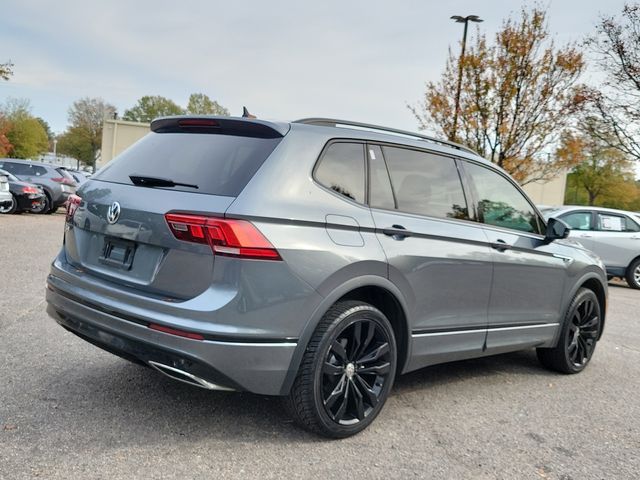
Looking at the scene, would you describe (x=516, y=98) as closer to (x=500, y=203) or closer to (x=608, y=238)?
(x=608, y=238)

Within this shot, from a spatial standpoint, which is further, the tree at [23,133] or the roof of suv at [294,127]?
the tree at [23,133]

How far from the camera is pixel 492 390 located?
4.64 m

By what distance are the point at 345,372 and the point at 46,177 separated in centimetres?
1702

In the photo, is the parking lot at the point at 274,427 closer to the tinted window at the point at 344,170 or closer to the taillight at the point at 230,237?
the taillight at the point at 230,237

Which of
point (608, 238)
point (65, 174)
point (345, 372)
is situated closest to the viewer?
point (345, 372)

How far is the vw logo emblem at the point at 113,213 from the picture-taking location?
10.6 feet

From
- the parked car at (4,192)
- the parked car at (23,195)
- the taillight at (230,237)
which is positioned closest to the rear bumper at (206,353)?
the taillight at (230,237)

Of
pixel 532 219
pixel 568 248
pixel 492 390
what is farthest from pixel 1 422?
pixel 568 248

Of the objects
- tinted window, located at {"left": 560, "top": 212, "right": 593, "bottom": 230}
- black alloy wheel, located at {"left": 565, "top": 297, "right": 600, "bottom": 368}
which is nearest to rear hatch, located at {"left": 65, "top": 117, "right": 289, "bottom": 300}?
black alloy wheel, located at {"left": 565, "top": 297, "right": 600, "bottom": 368}

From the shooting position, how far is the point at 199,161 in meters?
3.28

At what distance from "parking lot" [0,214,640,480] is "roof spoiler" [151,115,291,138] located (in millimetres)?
1651

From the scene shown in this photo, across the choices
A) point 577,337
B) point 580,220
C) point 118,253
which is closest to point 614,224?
point 580,220

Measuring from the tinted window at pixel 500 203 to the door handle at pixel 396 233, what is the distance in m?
1.02

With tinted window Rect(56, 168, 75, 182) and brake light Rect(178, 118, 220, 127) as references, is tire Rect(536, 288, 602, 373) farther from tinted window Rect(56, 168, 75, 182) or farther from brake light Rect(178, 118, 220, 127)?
tinted window Rect(56, 168, 75, 182)
